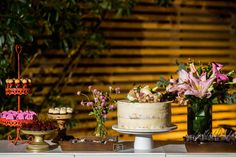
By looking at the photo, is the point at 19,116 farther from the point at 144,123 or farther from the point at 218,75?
the point at 218,75

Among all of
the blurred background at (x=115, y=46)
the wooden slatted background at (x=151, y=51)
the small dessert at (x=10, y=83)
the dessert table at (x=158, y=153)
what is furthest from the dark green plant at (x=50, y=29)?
the dessert table at (x=158, y=153)

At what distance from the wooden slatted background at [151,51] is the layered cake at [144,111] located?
2593mm

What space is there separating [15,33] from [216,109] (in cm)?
333

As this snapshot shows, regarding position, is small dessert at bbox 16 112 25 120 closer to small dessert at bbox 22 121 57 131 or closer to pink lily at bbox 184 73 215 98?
small dessert at bbox 22 121 57 131

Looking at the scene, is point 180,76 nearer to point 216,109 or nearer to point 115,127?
point 115,127

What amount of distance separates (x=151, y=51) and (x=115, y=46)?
16.7 inches

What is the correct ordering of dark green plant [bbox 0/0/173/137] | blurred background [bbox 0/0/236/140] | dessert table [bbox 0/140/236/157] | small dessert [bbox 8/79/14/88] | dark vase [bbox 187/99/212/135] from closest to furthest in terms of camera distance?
dessert table [bbox 0/140/236/157] → dark vase [bbox 187/99/212/135] → small dessert [bbox 8/79/14/88] → dark green plant [bbox 0/0/173/137] → blurred background [bbox 0/0/236/140]

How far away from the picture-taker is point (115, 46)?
5.45m

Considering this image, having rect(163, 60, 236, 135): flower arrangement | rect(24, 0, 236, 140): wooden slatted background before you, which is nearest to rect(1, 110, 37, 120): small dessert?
rect(163, 60, 236, 135): flower arrangement

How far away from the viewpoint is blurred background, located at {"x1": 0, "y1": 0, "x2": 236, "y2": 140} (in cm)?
427

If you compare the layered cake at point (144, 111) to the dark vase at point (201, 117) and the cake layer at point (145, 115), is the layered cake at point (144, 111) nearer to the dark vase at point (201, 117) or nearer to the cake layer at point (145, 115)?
the cake layer at point (145, 115)

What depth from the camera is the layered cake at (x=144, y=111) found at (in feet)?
7.57

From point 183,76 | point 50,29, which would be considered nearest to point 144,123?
point 183,76

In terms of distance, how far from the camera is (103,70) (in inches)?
212
